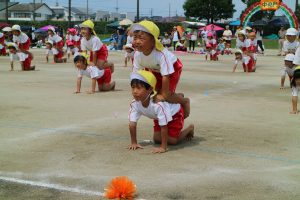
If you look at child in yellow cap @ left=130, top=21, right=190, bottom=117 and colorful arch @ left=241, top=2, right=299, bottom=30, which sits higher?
colorful arch @ left=241, top=2, right=299, bottom=30

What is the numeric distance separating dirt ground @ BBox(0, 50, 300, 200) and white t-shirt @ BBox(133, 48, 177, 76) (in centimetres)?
100

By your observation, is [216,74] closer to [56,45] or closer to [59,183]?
[56,45]

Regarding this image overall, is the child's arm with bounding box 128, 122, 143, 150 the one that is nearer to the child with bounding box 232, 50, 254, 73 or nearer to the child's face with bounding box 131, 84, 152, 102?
the child's face with bounding box 131, 84, 152, 102

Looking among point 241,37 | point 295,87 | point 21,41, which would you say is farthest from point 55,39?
point 295,87

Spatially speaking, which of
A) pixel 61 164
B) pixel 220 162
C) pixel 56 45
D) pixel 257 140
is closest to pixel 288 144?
pixel 257 140

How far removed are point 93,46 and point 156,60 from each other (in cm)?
611

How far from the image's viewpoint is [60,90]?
38.1ft

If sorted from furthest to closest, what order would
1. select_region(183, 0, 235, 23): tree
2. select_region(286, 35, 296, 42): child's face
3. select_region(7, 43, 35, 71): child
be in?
select_region(183, 0, 235, 23): tree → select_region(7, 43, 35, 71): child → select_region(286, 35, 296, 42): child's face

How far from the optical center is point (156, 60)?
19.7 ft

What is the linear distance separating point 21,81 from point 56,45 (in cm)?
814

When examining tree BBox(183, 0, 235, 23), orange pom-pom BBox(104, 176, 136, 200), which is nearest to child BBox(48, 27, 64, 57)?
orange pom-pom BBox(104, 176, 136, 200)

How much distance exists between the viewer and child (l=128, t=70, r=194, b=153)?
5637 mm

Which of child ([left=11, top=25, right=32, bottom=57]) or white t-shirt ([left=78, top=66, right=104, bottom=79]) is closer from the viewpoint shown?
white t-shirt ([left=78, top=66, right=104, bottom=79])

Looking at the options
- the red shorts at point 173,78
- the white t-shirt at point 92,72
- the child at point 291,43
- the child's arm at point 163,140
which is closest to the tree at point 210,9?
the child at point 291,43
